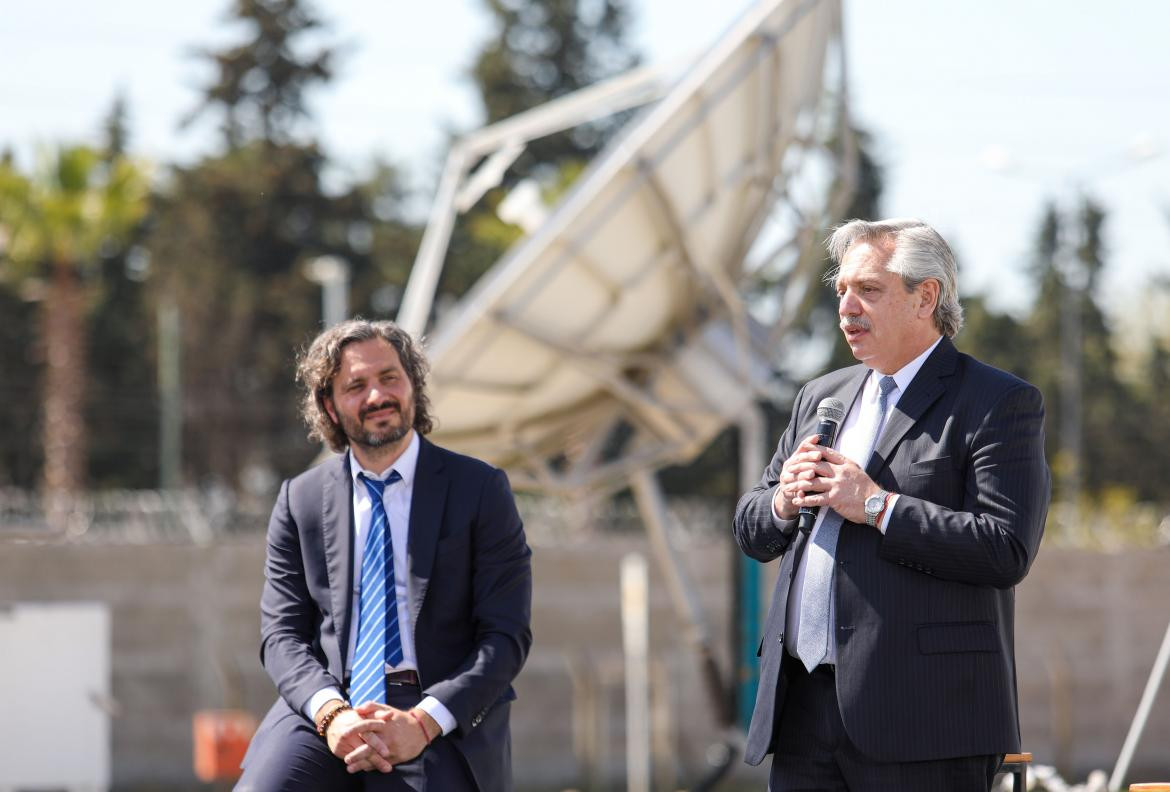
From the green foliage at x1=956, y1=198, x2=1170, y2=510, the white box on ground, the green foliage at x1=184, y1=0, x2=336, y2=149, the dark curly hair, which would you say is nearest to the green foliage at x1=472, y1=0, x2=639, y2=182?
the green foliage at x1=184, y1=0, x2=336, y2=149

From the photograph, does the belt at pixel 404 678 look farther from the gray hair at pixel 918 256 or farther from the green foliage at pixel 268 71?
the green foliage at pixel 268 71

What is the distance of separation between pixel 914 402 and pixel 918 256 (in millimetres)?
324

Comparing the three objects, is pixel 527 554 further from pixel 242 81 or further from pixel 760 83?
pixel 242 81

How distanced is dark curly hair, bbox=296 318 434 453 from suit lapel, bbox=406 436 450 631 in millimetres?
251

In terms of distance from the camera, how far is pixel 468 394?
12492mm

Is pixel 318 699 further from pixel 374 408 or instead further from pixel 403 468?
pixel 374 408

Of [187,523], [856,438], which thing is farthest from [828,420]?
[187,523]

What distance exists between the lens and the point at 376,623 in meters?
4.33

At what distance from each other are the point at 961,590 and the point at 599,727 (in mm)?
15774

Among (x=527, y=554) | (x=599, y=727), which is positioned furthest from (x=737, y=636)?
(x=527, y=554)

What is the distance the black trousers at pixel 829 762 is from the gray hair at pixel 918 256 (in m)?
0.86

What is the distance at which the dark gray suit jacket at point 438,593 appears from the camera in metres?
4.30

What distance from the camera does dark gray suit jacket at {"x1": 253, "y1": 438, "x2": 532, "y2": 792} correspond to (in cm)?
430

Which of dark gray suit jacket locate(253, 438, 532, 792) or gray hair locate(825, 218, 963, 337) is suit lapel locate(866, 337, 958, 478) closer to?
gray hair locate(825, 218, 963, 337)
